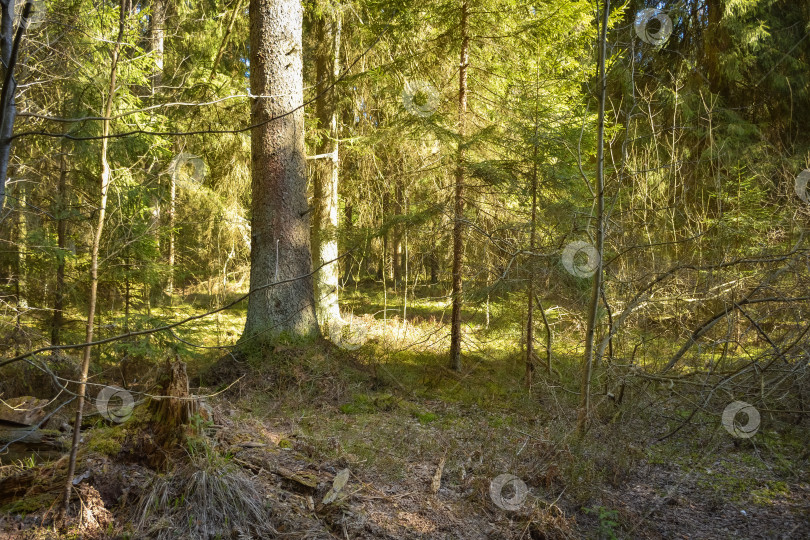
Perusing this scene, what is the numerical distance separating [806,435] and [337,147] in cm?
835

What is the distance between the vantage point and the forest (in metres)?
3.58

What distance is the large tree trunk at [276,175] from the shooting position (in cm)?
684

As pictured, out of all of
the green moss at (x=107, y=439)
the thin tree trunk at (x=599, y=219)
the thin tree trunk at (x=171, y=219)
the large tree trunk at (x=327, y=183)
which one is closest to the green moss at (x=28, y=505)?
the green moss at (x=107, y=439)

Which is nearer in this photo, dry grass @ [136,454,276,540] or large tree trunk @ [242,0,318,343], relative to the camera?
dry grass @ [136,454,276,540]

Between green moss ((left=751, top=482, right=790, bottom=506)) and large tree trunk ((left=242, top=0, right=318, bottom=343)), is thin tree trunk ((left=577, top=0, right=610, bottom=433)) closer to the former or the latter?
green moss ((left=751, top=482, right=790, bottom=506))

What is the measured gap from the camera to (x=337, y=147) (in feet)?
33.1

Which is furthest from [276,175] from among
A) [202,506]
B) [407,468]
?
[202,506]

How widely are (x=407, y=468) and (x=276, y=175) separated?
4.21 meters

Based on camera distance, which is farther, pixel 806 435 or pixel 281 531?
pixel 806 435

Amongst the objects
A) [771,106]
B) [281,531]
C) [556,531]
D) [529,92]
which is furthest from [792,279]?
[771,106]

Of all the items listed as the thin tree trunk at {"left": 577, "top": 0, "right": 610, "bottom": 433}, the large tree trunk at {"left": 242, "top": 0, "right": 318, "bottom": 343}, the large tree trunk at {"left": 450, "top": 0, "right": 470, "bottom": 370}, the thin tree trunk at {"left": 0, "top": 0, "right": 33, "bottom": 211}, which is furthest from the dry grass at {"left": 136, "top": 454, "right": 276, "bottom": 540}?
the large tree trunk at {"left": 450, "top": 0, "right": 470, "bottom": 370}

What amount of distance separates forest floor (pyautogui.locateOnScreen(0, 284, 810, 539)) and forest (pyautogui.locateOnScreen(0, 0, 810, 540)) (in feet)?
0.09

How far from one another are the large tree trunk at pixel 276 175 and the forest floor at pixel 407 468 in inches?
24.8

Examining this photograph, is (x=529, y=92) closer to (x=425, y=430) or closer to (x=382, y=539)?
(x=425, y=430)
